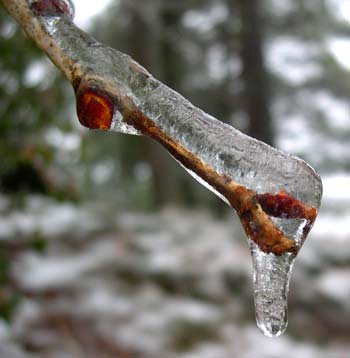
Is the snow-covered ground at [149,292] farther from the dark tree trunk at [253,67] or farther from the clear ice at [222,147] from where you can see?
the clear ice at [222,147]

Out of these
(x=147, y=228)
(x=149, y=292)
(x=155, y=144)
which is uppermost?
(x=155, y=144)

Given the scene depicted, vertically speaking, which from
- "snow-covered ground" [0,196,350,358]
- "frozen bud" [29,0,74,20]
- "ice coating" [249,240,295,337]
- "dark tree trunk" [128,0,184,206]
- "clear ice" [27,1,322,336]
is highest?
"dark tree trunk" [128,0,184,206]

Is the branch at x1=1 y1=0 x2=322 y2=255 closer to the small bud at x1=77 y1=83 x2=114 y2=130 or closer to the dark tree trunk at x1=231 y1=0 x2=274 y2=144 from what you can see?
the small bud at x1=77 y1=83 x2=114 y2=130

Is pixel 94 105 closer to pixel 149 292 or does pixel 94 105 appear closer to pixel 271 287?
pixel 271 287

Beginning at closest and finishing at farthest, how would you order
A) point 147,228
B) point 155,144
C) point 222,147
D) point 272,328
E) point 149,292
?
1. point 222,147
2. point 272,328
3. point 149,292
4. point 147,228
5. point 155,144

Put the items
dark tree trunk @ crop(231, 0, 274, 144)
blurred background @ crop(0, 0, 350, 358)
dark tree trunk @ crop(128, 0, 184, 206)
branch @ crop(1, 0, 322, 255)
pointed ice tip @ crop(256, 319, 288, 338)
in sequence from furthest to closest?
1. dark tree trunk @ crop(128, 0, 184, 206)
2. dark tree trunk @ crop(231, 0, 274, 144)
3. blurred background @ crop(0, 0, 350, 358)
4. pointed ice tip @ crop(256, 319, 288, 338)
5. branch @ crop(1, 0, 322, 255)

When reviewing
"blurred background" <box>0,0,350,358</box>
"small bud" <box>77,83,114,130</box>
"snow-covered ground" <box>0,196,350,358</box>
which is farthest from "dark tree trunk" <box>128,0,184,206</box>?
"small bud" <box>77,83,114,130</box>

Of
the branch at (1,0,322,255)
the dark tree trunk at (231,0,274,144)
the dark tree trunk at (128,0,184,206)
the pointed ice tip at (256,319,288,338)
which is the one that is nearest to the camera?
the branch at (1,0,322,255)

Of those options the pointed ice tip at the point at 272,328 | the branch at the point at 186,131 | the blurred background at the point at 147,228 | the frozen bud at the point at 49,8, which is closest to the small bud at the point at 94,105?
the branch at the point at 186,131

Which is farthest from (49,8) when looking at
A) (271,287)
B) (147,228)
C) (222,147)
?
(147,228)
